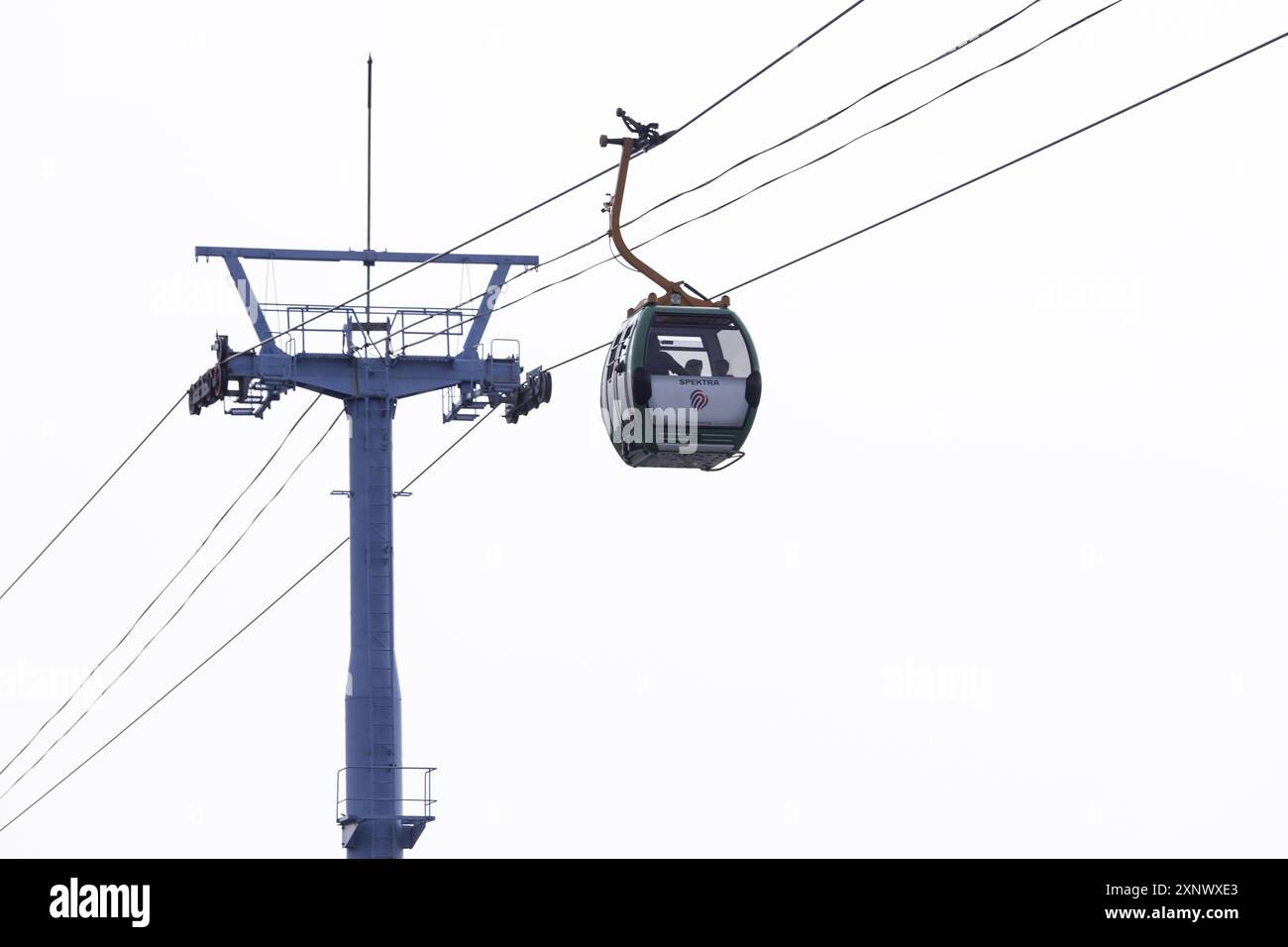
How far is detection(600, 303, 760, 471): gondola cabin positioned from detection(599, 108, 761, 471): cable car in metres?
0.01

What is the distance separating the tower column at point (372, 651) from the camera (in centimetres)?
4644

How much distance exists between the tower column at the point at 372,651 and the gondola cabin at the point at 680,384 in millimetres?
17494

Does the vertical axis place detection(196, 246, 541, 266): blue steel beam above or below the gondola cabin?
above

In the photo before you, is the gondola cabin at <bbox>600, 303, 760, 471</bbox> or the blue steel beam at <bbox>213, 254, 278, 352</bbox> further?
the blue steel beam at <bbox>213, 254, 278, 352</bbox>

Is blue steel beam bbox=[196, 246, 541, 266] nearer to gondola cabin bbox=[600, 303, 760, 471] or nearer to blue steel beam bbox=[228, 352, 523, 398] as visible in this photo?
blue steel beam bbox=[228, 352, 523, 398]

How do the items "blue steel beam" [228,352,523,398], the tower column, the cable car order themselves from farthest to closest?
"blue steel beam" [228,352,523,398]
the tower column
the cable car

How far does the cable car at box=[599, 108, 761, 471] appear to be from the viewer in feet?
96.6

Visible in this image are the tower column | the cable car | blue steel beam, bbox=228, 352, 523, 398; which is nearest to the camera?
the cable car

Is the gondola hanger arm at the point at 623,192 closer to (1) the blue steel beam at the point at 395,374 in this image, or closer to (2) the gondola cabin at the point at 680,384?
(2) the gondola cabin at the point at 680,384

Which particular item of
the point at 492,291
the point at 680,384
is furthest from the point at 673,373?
the point at 492,291

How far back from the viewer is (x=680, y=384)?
2961cm

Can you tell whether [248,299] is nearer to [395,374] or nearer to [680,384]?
[395,374]

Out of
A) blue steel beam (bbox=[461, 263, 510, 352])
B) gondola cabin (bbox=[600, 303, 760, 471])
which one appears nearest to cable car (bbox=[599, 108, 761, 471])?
gondola cabin (bbox=[600, 303, 760, 471])

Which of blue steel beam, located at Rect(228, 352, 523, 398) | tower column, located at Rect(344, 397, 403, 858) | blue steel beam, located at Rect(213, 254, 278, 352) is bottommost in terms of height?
tower column, located at Rect(344, 397, 403, 858)
